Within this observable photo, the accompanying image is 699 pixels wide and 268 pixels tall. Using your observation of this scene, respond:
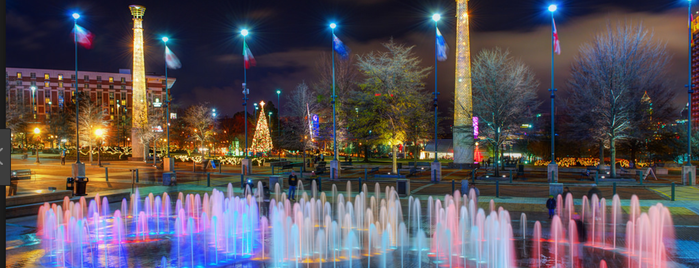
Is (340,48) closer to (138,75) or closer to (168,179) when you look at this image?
(168,179)

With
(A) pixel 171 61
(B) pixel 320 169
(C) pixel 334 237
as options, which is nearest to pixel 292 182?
(C) pixel 334 237

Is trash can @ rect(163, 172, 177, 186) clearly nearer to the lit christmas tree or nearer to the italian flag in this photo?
the italian flag

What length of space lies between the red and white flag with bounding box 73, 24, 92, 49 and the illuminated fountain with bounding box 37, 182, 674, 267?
42.8 ft

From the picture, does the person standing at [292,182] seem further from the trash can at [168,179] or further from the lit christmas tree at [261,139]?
the lit christmas tree at [261,139]

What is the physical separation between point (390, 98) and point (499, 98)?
8.09 m

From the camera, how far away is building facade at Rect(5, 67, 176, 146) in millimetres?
121375

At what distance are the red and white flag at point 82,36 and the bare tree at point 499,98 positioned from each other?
27.1m

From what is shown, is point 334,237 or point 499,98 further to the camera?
point 499,98

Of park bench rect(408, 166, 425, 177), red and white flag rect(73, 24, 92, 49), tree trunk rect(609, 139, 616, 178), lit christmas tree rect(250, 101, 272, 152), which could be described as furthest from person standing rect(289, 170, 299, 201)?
lit christmas tree rect(250, 101, 272, 152)

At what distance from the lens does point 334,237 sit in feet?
38.0

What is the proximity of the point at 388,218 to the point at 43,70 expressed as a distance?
147 meters

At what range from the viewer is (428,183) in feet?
82.7

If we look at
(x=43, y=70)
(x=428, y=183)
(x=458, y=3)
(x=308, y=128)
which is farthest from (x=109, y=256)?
(x=43, y=70)

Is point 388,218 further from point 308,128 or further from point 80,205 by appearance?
point 308,128
